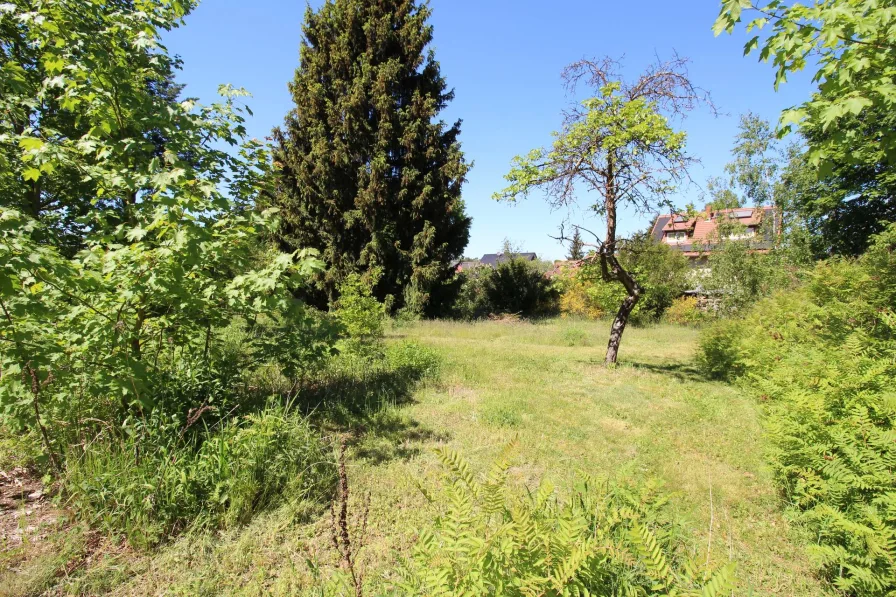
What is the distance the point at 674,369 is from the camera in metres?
8.63

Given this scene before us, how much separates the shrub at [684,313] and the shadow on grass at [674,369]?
36.3 feet

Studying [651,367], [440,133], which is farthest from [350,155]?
[651,367]

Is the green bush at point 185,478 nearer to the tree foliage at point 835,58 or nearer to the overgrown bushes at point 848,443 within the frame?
the overgrown bushes at point 848,443

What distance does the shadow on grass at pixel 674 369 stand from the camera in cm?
785

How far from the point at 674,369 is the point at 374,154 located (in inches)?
546

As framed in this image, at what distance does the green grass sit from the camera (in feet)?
7.96

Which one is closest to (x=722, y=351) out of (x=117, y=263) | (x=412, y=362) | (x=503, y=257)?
(x=412, y=362)

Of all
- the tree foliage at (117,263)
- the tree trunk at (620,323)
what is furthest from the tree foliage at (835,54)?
the tree trunk at (620,323)

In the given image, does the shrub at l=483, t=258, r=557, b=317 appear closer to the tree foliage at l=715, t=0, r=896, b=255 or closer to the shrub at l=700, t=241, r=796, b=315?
the shrub at l=700, t=241, r=796, b=315

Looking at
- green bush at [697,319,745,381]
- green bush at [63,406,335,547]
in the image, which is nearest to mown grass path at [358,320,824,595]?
green bush at [697,319,745,381]

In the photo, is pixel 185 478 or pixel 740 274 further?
pixel 740 274

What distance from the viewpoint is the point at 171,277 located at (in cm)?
311

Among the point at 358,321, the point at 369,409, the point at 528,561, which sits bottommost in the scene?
the point at 369,409

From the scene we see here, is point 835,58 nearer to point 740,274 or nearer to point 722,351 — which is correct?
point 722,351
